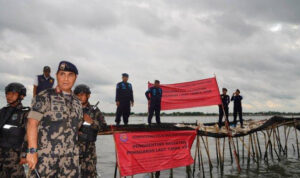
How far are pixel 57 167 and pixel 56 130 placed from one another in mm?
484

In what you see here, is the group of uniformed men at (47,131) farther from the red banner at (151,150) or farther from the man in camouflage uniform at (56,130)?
the red banner at (151,150)

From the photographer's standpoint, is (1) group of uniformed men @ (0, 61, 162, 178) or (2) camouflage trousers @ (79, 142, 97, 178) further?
(2) camouflage trousers @ (79, 142, 97, 178)

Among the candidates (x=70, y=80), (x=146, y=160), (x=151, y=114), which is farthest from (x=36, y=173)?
(x=151, y=114)

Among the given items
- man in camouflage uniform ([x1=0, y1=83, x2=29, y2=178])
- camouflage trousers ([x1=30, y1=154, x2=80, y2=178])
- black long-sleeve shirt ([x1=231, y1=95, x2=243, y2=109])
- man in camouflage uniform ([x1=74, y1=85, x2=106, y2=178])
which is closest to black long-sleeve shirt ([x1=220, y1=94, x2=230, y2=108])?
black long-sleeve shirt ([x1=231, y1=95, x2=243, y2=109])

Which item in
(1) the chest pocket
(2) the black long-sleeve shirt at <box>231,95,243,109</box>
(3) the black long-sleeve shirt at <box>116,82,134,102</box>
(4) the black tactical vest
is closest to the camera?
(1) the chest pocket

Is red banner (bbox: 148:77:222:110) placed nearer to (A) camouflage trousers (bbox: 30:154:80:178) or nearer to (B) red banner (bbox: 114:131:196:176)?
(B) red banner (bbox: 114:131:196:176)

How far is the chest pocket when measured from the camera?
3.03 m

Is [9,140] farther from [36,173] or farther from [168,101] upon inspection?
[168,101]

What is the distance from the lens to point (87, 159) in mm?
5023

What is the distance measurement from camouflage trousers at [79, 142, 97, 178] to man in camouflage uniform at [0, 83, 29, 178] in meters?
1.14

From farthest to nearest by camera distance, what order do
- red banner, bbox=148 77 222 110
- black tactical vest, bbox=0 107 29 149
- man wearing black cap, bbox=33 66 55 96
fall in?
red banner, bbox=148 77 222 110 < man wearing black cap, bbox=33 66 55 96 < black tactical vest, bbox=0 107 29 149

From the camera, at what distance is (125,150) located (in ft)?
22.9

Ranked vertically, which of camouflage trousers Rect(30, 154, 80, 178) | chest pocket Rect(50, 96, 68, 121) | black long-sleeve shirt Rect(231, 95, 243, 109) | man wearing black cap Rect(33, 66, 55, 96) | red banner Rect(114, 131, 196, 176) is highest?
man wearing black cap Rect(33, 66, 55, 96)

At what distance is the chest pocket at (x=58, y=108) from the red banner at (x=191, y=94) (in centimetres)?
842
